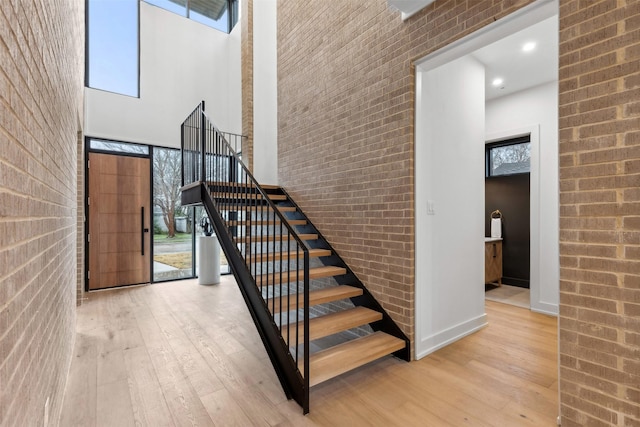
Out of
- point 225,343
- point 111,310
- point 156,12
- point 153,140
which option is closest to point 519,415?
point 225,343

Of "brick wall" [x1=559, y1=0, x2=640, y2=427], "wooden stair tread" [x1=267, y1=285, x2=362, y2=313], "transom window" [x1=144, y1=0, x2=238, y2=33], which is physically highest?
"transom window" [x1=144, y1=0, x2=238, y2=33]

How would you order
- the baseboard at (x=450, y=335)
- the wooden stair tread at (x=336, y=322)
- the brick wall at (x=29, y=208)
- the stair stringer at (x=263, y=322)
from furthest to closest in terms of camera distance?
the baseboard at (x=450, y=335), the wooden stair tread at (x=336, y=322), the stair stringer at (x=263, y=322), the brick wall at (x=29, y=208)

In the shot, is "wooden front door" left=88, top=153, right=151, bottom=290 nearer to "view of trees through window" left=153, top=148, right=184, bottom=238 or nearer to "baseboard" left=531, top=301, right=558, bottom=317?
"view of trees through window" left=153, top=148, right=184, bottom=238

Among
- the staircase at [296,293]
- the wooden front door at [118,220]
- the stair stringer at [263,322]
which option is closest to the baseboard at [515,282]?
the staircase at [296,293]

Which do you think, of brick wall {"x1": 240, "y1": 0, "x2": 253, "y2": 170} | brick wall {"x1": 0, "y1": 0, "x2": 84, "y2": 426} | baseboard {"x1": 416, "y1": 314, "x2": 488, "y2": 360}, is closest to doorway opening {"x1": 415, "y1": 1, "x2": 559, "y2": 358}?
baseboard {"x1": 416, "y1": 314, "x2": 488, "y2": 360}

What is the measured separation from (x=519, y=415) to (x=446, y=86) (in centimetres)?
273

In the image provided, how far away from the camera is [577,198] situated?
65.8 inches

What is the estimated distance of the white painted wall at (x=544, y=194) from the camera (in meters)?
3.72

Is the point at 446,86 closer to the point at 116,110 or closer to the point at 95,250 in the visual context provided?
the point at 116,110

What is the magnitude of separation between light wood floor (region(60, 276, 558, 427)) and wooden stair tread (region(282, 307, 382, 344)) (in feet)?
1.11

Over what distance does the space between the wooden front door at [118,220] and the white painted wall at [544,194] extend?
19.8 ft

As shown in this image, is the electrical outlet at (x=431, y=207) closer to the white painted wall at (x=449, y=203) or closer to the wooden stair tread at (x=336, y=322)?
the white painted wall at (x=449, y=203)

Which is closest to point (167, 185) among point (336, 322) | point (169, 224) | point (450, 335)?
point (169, 224)

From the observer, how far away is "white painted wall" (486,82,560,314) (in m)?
3.72
